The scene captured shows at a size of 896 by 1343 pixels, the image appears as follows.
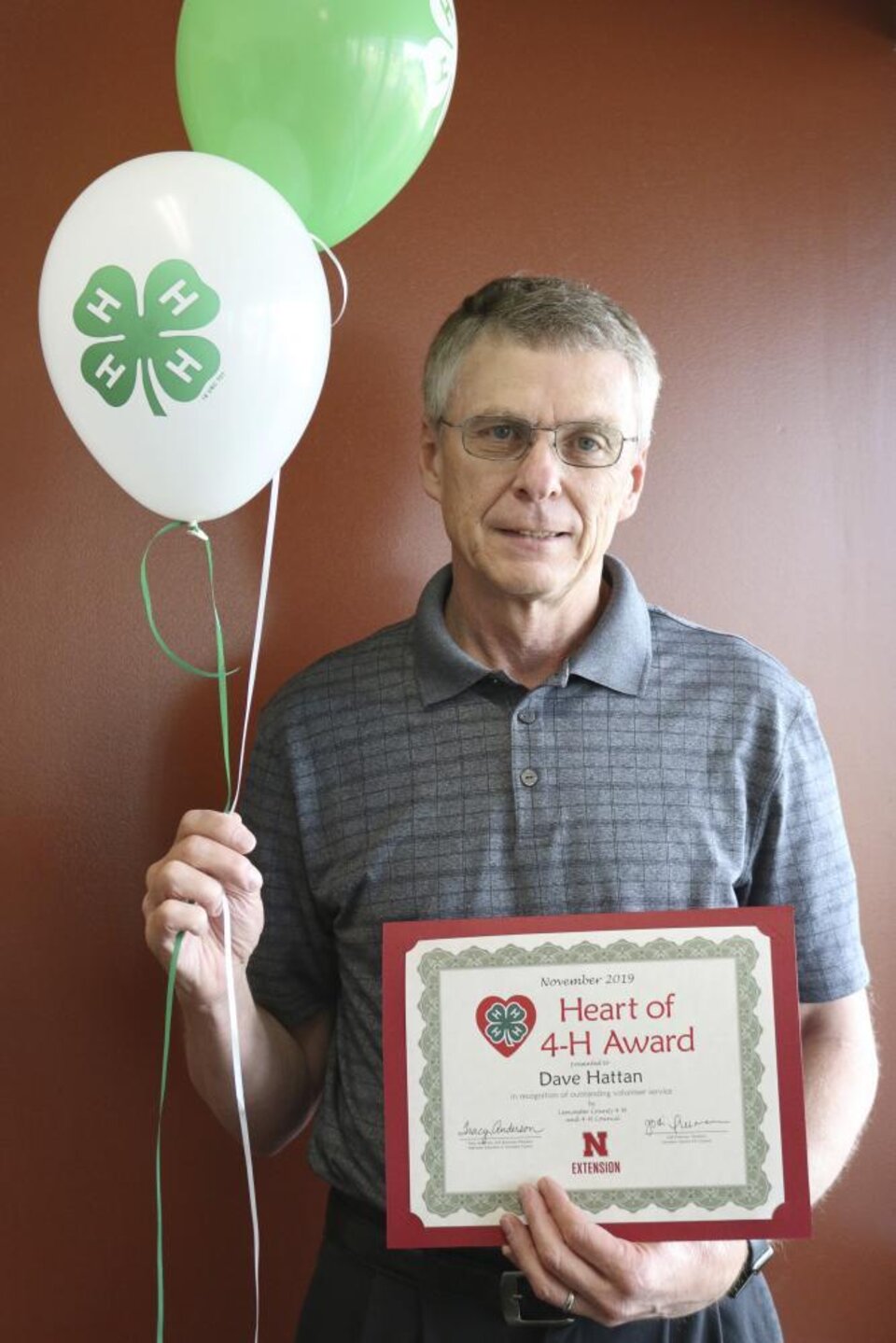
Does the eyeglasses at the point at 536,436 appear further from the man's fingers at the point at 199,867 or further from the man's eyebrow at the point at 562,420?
the man's fingers at the point at 199,867

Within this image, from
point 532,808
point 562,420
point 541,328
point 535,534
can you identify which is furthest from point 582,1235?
point 541,328

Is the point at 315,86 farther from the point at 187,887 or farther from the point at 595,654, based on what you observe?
the point at 187,887

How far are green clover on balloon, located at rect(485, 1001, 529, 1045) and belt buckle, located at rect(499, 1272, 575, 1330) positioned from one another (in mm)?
253

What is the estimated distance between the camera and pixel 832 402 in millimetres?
1992

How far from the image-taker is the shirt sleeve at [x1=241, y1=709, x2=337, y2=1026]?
167 centimetres

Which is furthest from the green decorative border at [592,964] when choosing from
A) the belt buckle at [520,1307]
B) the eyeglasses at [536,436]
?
the eyeglasses at [536,436]

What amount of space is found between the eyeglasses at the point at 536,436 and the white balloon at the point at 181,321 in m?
0.26

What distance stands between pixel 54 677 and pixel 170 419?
57 centimetres

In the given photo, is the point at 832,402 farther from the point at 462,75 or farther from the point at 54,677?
the point at 54,677

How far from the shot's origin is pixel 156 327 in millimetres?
1314

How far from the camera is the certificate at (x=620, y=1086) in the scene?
130 centimetres

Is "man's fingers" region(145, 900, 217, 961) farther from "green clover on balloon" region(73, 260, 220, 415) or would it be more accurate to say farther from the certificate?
"green clover on balloon" region(73, 260, 220, 415)

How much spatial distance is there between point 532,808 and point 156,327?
61cm

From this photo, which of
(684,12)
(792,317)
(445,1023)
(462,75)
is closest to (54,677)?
(445,1023)
